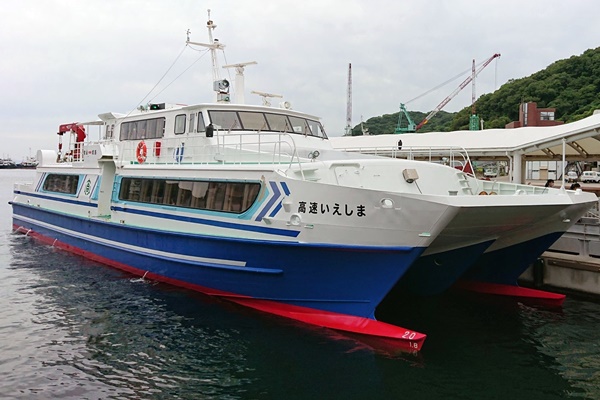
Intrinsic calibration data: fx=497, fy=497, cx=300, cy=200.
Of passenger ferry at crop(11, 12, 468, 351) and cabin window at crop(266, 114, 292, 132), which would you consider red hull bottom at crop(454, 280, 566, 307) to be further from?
cabin window at crop(266, 114, 292, 132)

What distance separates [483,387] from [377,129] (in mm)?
108546

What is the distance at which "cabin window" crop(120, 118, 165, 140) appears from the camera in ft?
39.9

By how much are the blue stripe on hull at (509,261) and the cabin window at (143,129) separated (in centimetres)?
802

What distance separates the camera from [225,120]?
36.0 feet

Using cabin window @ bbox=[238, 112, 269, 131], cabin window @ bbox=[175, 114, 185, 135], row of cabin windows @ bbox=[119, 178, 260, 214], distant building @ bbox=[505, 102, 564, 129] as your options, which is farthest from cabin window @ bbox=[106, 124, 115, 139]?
distant building @ bbox=[505, 102, 564, 129]

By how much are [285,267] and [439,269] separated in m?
3.08

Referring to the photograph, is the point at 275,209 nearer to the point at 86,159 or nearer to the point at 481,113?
the point at 86,159

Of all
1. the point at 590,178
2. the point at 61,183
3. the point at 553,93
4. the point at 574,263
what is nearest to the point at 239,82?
the point at 61,183

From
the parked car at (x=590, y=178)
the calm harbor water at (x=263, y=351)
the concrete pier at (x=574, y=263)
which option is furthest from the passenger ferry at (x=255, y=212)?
the parked car at (x=590, y=178)

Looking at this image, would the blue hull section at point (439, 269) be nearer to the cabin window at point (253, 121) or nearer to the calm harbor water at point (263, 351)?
the calm harbor water at point (263, 351)

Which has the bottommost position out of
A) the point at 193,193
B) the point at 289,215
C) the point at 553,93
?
the point at 289,215

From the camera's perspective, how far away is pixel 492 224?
809 cm

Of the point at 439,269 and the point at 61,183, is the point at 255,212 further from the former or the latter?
the point at 61,183

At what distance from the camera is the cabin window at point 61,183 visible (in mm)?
14203
